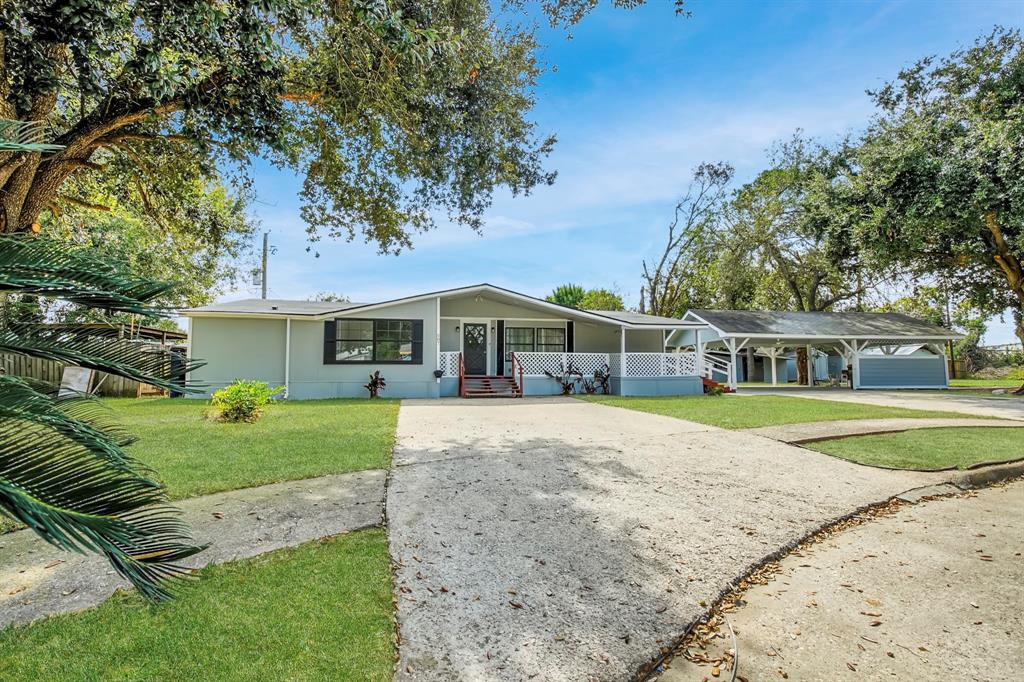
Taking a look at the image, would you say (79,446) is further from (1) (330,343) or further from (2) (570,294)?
(2) (570,294)

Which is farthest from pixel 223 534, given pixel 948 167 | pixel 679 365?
pixel 948 167

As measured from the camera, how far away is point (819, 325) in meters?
20.6

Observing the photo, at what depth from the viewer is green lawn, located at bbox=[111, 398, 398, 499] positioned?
504 centimetres

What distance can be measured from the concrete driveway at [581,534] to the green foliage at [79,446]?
1.28 meters

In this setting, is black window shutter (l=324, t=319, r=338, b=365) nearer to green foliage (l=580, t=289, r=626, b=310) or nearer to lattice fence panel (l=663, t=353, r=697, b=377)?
lattice fence panel (l=663, t=353, r=697, b=377)

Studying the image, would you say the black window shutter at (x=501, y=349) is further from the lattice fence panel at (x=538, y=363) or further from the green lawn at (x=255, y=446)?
the green lawn at (x=255, y=446)

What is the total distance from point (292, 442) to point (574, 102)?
8253 mm

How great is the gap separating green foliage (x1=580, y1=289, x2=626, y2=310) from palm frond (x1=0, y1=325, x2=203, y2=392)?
116 feet

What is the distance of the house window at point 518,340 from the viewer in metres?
17.3

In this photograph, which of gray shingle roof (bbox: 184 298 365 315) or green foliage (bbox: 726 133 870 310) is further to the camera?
green foliage (bbox: 726 133 870 310)

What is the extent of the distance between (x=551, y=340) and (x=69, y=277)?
16411 millimetres

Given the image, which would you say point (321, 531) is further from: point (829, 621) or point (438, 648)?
point (829, 621)

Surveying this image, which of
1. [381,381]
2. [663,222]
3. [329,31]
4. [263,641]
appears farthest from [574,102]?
[663,222]

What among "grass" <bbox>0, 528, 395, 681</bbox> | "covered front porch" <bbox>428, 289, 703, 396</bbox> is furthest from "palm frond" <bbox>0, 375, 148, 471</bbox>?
"covered front porch" <bbox>428, 289, 703, 396</bbox>
